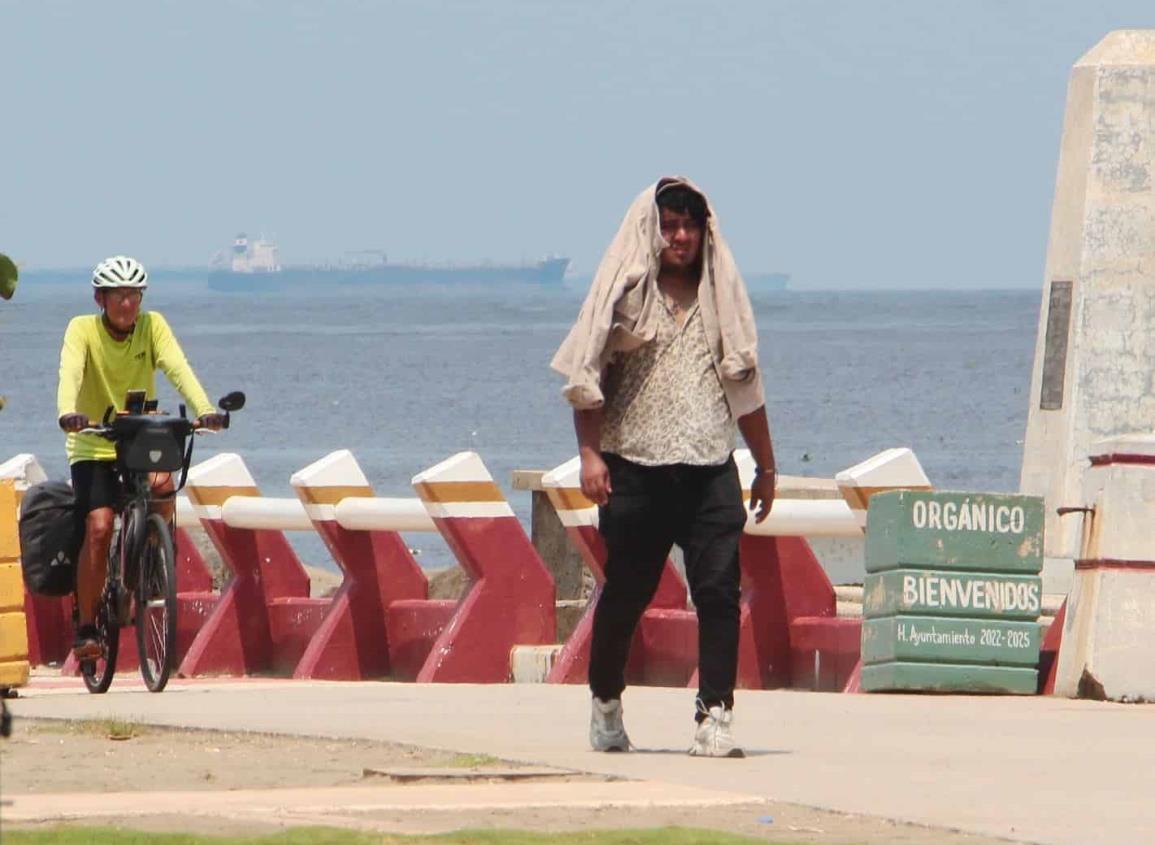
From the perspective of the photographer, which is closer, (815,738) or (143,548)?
(815,738)

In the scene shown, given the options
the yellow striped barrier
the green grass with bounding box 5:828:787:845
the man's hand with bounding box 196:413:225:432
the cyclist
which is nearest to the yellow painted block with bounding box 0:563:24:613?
the yellow striped barrier

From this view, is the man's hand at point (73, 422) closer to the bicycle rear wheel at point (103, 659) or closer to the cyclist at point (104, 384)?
the cyclist at point (104, 384)

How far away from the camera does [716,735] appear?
930 centimetres

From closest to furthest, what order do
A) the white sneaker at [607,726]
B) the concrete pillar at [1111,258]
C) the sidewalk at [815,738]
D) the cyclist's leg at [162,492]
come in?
the sidewalk at [815,738], the white sneaker at [607,726], the cyclist's leg at [162,492], the concrete pillar at [1111,258]

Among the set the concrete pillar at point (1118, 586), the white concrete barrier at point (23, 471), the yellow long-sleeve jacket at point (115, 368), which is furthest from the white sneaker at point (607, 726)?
the white concrete barrier at point (23, 471)

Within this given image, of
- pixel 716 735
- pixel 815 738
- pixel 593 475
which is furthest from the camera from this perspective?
pixel 815 738

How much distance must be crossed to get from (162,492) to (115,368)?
20.6 inches

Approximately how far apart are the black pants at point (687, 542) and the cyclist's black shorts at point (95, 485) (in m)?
3.30

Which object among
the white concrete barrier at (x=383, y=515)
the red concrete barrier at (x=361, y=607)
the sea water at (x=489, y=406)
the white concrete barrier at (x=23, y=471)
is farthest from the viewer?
the sea water at (x=489, y=406)

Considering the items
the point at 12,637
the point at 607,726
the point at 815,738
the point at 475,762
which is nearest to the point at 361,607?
A: the point at 12,637

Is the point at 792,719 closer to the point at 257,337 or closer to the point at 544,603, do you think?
the point at 544,603

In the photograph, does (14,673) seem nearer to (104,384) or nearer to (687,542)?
(104,384)

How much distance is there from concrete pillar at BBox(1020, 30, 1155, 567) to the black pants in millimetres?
5583

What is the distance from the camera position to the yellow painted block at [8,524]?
12008 mm
